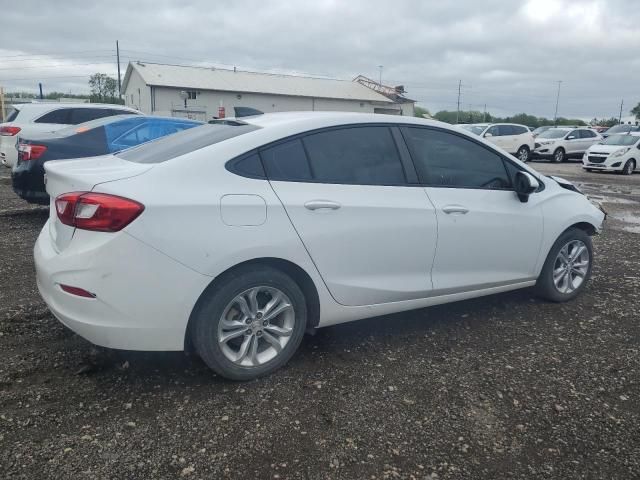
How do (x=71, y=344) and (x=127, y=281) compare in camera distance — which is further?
Result: (x=71, y=344)

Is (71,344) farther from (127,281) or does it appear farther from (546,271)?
(546,271)

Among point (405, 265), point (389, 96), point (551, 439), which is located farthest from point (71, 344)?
point (389, 96)

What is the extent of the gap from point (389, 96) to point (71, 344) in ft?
157

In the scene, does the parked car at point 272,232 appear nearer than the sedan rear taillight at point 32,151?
Yes

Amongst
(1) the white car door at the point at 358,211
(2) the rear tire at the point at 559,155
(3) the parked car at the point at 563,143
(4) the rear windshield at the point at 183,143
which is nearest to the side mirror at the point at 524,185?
(1) the white car door at the point at 358,211

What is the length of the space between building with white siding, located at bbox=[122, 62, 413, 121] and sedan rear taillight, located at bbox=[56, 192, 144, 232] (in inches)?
1386

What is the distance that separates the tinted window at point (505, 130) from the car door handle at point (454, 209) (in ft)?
64.1

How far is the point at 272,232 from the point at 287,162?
1.60ft

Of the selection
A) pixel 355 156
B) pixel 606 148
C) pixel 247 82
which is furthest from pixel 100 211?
pixel 247 82

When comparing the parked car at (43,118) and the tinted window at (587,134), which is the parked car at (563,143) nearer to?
the tinted window at (587,134)

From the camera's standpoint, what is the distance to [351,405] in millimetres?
2951

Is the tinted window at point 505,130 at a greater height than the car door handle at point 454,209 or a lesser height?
greater

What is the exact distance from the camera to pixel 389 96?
48531 mm

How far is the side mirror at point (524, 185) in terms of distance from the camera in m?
4.11
